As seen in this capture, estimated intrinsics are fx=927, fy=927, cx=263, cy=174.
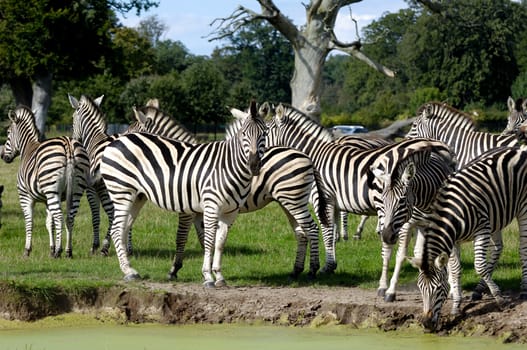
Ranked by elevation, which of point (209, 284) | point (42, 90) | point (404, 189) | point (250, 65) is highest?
point (250, 65)

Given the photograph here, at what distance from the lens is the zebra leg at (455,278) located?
10328 mm

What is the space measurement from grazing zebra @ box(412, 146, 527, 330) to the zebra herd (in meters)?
0.01

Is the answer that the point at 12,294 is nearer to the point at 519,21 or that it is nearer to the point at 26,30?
the point at 26,30

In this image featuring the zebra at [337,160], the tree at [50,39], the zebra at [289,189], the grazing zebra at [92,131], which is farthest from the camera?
the tree at [50,39]

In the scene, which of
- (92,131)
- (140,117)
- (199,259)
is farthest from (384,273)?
(92,131)

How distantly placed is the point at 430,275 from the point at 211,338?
8.10ft

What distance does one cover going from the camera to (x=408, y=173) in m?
10.3

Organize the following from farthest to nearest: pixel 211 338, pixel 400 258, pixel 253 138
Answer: pixel 253 138 < pixel 400 258 < pixel 211 338

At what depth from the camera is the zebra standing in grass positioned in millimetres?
14648

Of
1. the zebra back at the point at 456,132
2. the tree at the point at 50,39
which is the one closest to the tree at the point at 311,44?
the zebra back at the point at 456,132

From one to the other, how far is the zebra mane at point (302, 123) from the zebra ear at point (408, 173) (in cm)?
401

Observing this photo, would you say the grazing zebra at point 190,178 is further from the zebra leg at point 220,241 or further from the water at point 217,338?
the water at point 217,338

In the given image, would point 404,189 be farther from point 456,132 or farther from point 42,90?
point 42,90

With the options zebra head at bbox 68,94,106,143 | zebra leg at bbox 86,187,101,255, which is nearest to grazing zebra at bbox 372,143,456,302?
zebra leg at bbox 86,187,101,255
